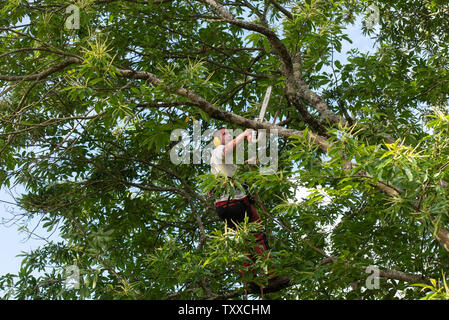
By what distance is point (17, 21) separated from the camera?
5.73 m

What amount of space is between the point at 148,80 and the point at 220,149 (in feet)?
2.92

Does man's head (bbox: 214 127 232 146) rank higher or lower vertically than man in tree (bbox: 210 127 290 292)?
higher

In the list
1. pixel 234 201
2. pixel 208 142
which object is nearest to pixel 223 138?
pixel 234 201

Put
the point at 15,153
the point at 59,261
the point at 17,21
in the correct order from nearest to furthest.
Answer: the point at 59,261
the point at 17,21
the point at 15,153

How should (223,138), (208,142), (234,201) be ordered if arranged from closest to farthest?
1. (234,201)
2. (223,138)
3. (208,142)

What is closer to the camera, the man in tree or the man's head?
the man in tree

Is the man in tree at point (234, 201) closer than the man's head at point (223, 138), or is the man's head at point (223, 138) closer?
the man in tree at point (234, 201)

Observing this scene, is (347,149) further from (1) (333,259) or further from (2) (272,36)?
(2) (272,36)

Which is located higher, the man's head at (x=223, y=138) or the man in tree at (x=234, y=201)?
the man's head at (x=223, y=138)

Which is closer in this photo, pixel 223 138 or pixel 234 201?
pixel 234 201

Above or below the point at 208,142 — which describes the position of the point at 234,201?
below

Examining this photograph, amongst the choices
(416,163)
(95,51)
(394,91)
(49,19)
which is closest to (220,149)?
(95,51)

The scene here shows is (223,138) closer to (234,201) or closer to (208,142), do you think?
(234,201)

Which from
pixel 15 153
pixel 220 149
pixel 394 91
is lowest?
pixel 220 149
